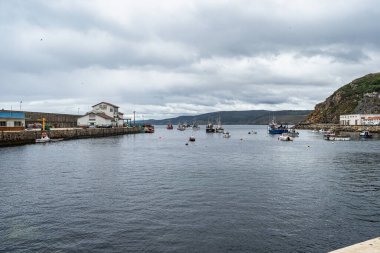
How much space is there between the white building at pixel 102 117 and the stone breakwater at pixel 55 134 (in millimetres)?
6021

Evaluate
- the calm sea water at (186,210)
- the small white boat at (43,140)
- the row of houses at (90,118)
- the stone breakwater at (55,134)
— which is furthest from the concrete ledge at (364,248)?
the row of houses at (90,118)

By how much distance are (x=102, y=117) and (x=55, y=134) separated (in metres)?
48.0

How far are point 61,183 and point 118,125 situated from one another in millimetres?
141775

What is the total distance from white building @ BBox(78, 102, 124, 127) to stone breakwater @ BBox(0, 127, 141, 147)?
237 inches

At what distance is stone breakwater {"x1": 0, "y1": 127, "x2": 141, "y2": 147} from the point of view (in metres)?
82.2

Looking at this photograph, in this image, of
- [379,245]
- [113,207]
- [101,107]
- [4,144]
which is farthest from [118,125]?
[379,245]

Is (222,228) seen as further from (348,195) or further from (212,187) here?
(348,195)

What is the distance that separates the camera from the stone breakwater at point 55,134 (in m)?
82.2

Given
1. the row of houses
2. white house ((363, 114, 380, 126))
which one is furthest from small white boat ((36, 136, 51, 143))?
white house ((363, 114, 380, 126))

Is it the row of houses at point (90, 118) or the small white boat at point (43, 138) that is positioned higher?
the row of houses at point (90, 118)

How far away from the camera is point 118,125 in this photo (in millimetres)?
175500

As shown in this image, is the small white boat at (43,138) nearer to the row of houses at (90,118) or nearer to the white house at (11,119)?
the white house at (11,119)

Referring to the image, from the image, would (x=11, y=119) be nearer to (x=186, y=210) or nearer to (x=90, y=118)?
(x=90, y=118)

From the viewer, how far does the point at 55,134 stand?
353ft
